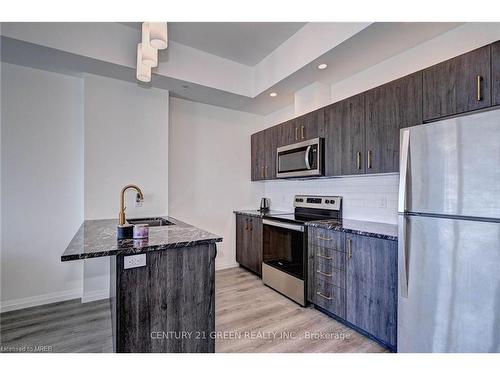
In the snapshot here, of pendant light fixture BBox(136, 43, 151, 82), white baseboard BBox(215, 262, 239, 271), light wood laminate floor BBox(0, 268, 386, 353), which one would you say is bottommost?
light wood laminate floor BBox(0, 268, 386, 353)

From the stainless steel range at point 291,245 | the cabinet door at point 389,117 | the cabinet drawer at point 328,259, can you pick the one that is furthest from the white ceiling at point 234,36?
the cabinet drawer at point 328,259

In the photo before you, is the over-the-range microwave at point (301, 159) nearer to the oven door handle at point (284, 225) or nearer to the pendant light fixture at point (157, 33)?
the oven door handle at point (284, 225)

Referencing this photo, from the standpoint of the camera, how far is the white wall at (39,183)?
2668 mm

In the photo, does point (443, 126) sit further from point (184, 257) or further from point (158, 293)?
point (158, 293)

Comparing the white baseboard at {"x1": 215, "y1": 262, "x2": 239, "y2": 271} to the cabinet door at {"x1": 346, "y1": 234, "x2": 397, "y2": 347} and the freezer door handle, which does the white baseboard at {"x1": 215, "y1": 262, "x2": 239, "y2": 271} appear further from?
the freezer door handle

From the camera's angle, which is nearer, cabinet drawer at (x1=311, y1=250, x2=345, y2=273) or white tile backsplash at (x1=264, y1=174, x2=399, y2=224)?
cabinet drawer at (x1=311, y1=250, x2=345, y2=273)

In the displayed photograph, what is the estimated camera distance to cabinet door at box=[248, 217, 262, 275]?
11.4 feet

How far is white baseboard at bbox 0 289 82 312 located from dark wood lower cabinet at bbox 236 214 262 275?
2.10 meters

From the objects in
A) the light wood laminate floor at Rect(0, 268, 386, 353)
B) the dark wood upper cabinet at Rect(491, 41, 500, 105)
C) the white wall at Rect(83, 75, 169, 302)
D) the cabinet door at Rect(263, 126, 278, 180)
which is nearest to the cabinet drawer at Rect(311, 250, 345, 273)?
the light wood laminate floor at Rect(0, 268, 386, 353)

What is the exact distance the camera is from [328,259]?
2.45m

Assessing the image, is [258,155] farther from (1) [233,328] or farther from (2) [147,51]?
(1) [233,328]

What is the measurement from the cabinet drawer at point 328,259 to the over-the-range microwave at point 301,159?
2.79 ft

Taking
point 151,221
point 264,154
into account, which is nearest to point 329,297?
point 151,221

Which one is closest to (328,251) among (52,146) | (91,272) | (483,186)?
(483,186)
